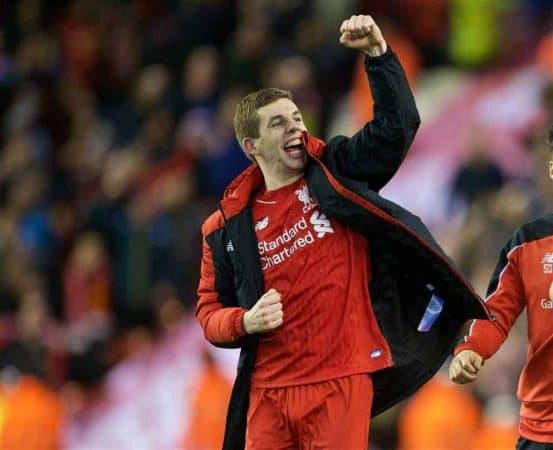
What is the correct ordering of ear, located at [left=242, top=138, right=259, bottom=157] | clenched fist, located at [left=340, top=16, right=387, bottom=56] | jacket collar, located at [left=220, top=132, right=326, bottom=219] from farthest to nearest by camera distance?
ear, located at [left=242, top=138, right=259, bottom=157] < jacket collar, located at [left=220, top=132, right=326, bottom=219] < clenched fist, located at [left=340, top=16, right=387, bottom=56]

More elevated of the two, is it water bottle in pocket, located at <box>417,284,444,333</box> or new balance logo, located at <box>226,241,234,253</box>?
new balance logo, located at <box>226,241,234,253</box>

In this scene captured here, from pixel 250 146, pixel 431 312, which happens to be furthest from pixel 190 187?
pixel 431 312

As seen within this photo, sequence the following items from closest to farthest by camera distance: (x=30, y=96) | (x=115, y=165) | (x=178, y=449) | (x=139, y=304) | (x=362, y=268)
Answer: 1. (x=362, y=268)
2. (x=178, y=449)
3. (x=139, y=304)
4. (x=115, y=165)
5. (x=30, y=96)

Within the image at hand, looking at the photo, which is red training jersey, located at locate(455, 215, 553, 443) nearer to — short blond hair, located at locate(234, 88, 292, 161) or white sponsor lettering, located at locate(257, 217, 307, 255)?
white sponsor lettering, located at locate(257, 217, 307, 255)

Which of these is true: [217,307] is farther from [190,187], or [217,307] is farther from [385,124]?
[190,187]

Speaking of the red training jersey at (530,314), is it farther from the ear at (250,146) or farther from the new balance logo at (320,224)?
the ear at (250,146)

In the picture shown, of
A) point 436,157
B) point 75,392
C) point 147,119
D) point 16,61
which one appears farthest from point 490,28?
point 16,61

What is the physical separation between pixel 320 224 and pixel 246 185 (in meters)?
0.35

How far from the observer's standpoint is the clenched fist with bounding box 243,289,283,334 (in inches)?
199

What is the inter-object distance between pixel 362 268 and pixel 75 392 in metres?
6.25

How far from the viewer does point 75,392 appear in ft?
36.8

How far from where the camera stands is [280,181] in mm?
5434

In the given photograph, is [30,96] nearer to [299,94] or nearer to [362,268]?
[299,94]

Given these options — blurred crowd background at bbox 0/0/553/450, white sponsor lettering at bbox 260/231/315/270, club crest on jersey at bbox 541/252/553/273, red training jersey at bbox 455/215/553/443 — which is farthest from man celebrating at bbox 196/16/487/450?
blurred crowd background at bbox 0/0/553/450
